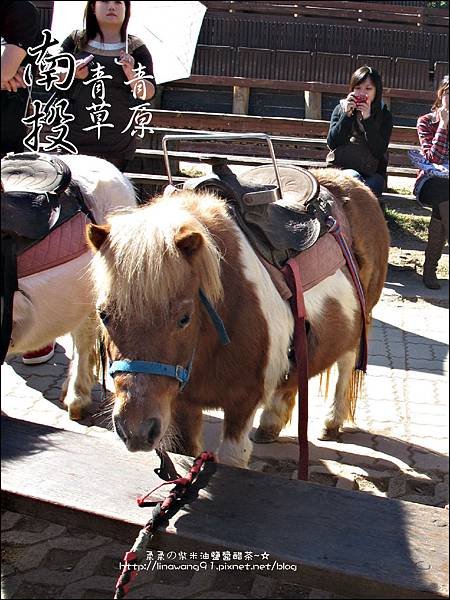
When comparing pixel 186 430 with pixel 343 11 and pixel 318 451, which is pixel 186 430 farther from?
pixel 343 11

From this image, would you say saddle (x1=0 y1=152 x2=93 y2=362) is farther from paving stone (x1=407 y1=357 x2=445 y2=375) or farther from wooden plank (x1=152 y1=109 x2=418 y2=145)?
wooden plank (x1=152 y1=109 x2=418 y2=145)

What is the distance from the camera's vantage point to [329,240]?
2.99 m

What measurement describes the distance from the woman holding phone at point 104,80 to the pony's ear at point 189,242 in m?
2.46

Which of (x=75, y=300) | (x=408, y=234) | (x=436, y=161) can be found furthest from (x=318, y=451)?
(x=408, y=234)

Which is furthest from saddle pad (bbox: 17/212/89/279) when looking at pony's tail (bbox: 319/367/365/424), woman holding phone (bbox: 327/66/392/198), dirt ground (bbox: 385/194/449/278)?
dirt ground (bbox: 385/194/449/278)

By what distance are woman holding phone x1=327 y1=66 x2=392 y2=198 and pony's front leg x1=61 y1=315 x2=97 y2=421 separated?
2878mm

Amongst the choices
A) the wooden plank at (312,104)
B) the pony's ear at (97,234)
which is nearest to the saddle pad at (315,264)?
the pony's ear at (97,234)

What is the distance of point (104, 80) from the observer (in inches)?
170

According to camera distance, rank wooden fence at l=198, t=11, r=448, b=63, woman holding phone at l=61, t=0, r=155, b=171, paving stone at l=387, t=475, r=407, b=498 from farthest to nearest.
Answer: wooden fence at l=198, t=11, r=448, b=63 < woman holding phone at l=61, t=0, r=155, b=171 < paving stone at l=387, t=475, r=407, b=498

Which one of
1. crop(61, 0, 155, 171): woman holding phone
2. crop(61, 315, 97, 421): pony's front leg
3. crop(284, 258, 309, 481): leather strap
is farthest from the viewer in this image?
crop(61, 0, 155, 171): woman holding phone

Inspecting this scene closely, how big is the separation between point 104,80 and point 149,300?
2.72m

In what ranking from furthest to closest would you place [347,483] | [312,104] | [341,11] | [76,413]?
[312,104], [341,11], [76,413], [347,483]

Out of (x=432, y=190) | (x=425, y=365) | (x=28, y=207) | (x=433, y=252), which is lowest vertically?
(x=425, y=365)

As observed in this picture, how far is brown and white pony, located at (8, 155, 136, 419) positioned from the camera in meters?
2.93
